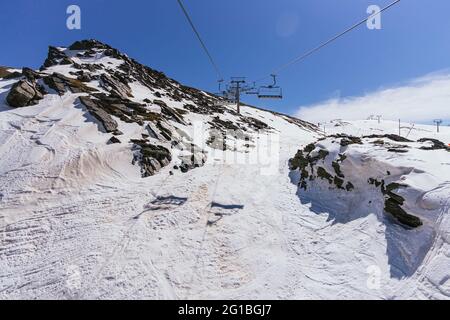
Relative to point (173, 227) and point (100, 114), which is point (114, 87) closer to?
point (100, 114)

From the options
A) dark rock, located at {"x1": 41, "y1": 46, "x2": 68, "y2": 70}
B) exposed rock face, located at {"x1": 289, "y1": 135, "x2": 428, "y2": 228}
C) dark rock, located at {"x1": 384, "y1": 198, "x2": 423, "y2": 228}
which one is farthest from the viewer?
dark rock, located at {"x1": 41, "y1": 46, "x2": 68, "y2": 70}

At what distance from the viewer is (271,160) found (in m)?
23.1

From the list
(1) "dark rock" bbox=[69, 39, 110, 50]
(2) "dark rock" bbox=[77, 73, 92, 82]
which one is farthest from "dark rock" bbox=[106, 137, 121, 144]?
(1) "dark rock" bbox=[69, 39, 110, 50]

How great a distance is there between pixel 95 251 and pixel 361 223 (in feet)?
33.6

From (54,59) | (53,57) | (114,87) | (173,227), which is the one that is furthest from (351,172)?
(53,57)

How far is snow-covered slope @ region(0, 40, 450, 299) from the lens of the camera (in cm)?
771

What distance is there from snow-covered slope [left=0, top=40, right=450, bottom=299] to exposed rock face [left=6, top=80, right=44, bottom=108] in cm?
121

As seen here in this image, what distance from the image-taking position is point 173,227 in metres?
10.9

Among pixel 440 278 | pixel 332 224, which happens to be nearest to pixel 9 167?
pixel 332 224

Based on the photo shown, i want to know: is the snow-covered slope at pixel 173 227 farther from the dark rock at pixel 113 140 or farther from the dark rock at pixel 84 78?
the dark rock at pixel 84 78

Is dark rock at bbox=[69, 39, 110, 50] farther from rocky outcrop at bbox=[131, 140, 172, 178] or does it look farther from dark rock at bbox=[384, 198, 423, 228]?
dark rock at bbox=[384, 198, 423, 228]

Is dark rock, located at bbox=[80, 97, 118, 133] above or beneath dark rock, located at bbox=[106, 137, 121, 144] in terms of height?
above

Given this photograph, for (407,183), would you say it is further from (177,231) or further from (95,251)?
(95,251)

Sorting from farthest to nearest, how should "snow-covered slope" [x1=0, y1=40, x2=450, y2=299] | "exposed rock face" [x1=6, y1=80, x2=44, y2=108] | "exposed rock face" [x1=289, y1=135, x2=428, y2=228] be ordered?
1. "exposed rock face" [x1=6, y1=80, x2=44, y2=108]
2. "exposed rock face" [x1=289, y1=135, x2=428, y2=228]
3. "snow-covered slope" [x1=0, y1=40, x2=450, y2=299]
